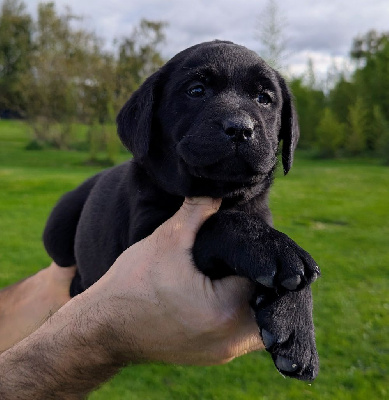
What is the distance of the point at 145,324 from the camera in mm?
1893

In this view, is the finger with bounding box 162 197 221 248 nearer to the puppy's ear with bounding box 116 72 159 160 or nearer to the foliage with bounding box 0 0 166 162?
the puppy's ear with bounding box 116 72 159 160

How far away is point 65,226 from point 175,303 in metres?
1.44

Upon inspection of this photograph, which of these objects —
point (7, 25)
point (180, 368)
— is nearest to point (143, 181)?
point (180, 368)

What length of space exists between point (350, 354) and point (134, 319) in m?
3.12

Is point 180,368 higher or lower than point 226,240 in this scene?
lower

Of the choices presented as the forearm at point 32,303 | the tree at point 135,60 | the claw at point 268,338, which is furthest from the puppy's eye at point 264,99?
the tree at point 135,60

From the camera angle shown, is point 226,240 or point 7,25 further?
point 7,25

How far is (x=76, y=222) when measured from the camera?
10.1 ft

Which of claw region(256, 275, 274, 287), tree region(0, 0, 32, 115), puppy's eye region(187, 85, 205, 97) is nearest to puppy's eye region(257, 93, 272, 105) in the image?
puppy's eye region(187, 85, 205, 97)

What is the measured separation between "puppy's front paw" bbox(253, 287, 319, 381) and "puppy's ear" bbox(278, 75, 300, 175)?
36.2 inches

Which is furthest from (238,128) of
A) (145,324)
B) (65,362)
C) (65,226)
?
(65,226)

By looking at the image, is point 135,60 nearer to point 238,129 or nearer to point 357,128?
point 357,128

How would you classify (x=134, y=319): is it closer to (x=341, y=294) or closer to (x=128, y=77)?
(x=341, y=294)

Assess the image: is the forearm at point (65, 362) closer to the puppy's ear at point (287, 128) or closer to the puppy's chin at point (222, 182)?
the puppy's chin at point (222, 182)
